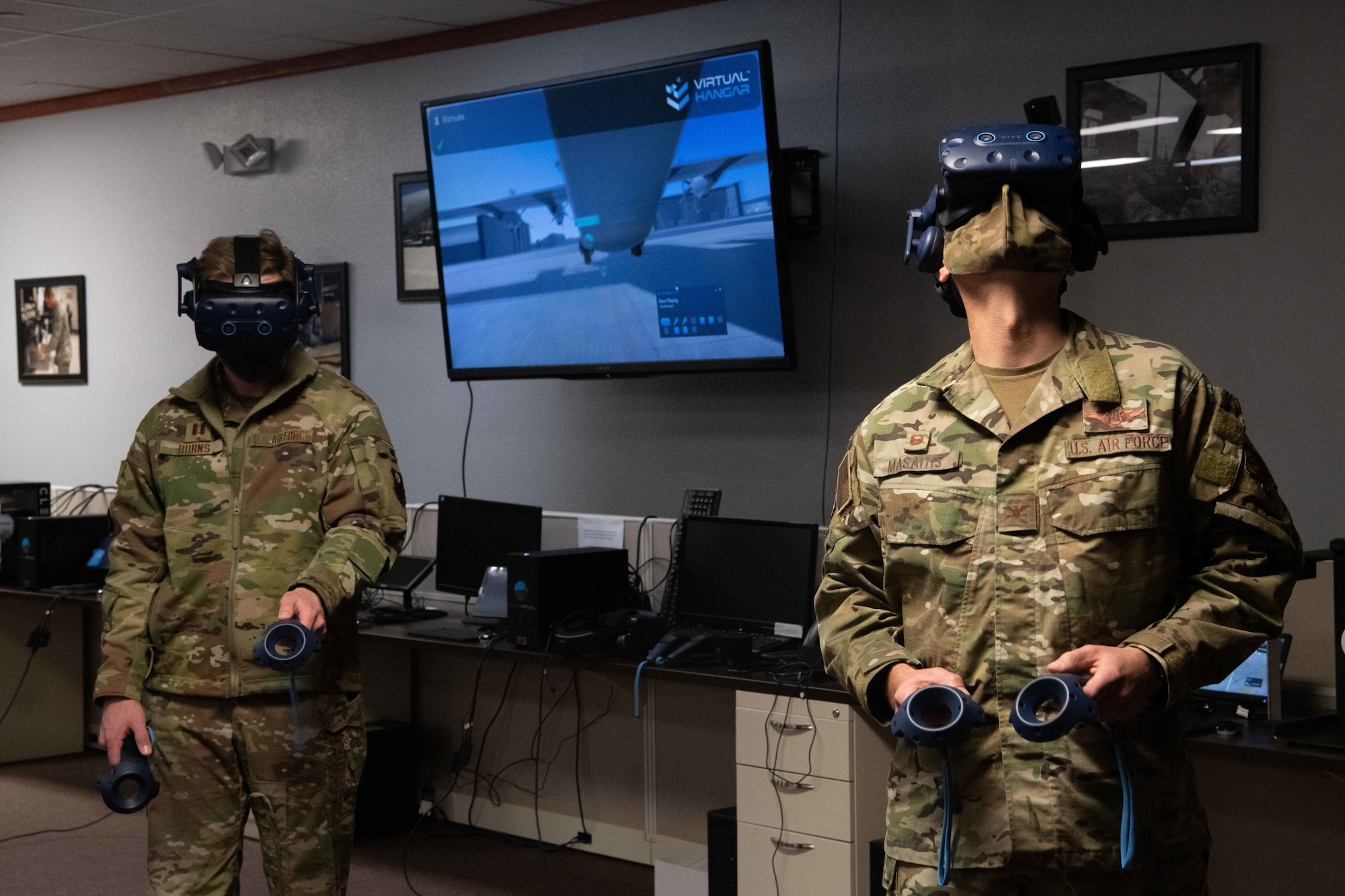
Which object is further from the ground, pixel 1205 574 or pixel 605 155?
pixel 605 155

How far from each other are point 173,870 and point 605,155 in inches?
101

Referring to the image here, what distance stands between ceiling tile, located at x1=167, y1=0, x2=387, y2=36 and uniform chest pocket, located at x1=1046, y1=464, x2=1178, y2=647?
4062mm

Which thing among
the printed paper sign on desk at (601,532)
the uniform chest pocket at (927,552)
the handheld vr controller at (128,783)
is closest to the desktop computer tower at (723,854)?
the printed paper sign on desk at (601,532)

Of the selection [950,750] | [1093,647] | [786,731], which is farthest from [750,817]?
[1093,647]

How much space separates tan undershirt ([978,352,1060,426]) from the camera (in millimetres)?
1737

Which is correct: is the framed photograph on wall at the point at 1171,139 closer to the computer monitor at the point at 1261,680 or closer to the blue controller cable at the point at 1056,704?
the computer monitor at the point at 1261,680

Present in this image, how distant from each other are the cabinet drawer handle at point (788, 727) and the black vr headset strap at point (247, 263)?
1.62 m

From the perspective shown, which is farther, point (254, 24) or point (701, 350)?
point (254, 24)

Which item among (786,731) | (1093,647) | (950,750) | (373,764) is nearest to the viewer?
(1093,647)

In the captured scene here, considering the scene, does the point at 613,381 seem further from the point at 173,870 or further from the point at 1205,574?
the point at 1205,574

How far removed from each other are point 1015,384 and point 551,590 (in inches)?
91.1

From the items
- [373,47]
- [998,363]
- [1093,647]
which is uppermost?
[373,47]

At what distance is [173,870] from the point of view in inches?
98.9

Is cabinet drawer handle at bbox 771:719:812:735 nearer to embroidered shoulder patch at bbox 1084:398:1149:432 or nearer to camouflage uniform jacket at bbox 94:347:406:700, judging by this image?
camouflage uniform jacket at bbox 94:347:406:700
